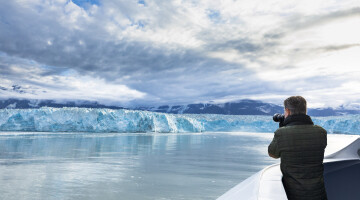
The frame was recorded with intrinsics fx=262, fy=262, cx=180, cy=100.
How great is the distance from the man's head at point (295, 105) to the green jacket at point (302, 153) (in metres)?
0.06

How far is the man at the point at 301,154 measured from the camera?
1.65 metres

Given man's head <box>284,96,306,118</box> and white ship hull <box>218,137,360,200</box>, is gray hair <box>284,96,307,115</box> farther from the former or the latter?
white ship hull <box>218,137,360,200</box>

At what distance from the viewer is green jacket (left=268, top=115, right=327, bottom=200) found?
165 centimetres

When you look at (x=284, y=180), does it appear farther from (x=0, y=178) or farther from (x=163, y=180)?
(x=0, y=178)

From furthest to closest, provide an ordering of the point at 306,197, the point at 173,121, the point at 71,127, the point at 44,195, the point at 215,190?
the point at 173,121
the point at 71,127
the point at 215,190
the point at 44,195
the point at 306,197

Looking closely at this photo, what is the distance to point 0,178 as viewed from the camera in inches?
313

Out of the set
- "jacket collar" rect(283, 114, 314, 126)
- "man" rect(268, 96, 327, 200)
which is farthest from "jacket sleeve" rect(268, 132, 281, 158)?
"jacket collar" rect(283, 114, 314, 126)

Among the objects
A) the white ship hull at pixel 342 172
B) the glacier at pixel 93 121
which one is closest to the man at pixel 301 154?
the white ship hull at pixel 342 172

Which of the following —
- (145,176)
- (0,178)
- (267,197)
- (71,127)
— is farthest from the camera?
(71,127)

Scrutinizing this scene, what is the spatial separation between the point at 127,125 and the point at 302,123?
4552 centimetres

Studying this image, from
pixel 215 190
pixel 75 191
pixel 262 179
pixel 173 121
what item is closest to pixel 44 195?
pixel 75 191

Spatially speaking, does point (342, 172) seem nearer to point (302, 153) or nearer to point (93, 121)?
point (302, 153)

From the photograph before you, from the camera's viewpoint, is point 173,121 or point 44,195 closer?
point 44,195

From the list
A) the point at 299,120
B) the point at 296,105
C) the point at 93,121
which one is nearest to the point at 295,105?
the point at 296,105
